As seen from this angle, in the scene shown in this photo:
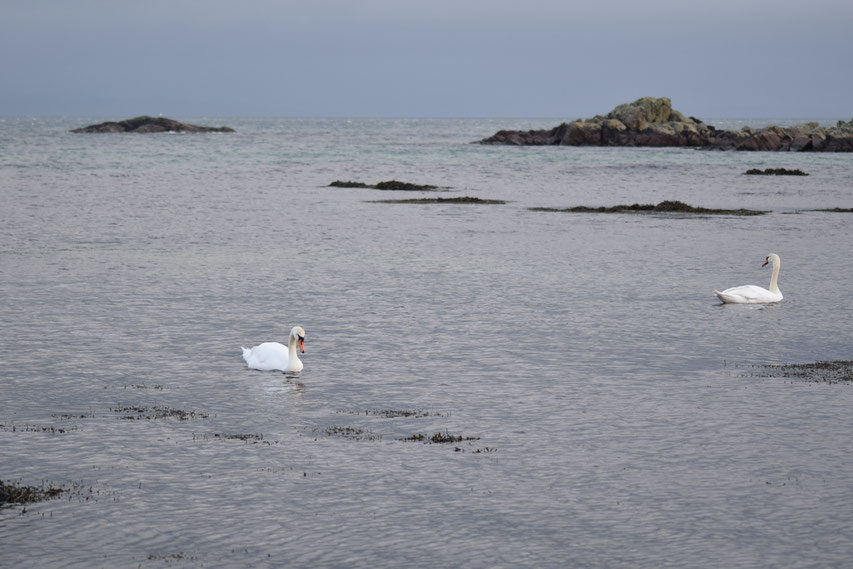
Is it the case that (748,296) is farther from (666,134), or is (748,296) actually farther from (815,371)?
(666,134)

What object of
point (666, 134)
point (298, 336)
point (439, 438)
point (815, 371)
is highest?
point (666, 134)

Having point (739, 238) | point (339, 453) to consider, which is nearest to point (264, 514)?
point (339, 453)

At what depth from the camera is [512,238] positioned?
34.7 m

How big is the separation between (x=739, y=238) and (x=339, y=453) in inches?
1061

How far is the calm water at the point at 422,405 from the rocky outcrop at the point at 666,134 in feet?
321

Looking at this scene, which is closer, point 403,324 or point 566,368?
point 566,368

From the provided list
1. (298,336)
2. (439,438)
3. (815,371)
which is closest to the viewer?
(439,438)

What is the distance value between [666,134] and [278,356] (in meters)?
131

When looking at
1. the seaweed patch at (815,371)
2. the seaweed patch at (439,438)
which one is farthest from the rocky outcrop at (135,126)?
the seaweed patch at (439,438)

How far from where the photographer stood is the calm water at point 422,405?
9.24 m

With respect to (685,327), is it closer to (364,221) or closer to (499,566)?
(499,566)

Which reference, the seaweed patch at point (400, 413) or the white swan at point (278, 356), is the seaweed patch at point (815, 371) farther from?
the white swan at point (278, 356)

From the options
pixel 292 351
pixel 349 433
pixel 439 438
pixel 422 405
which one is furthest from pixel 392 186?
pixel 439 438

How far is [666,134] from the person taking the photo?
140875mm
